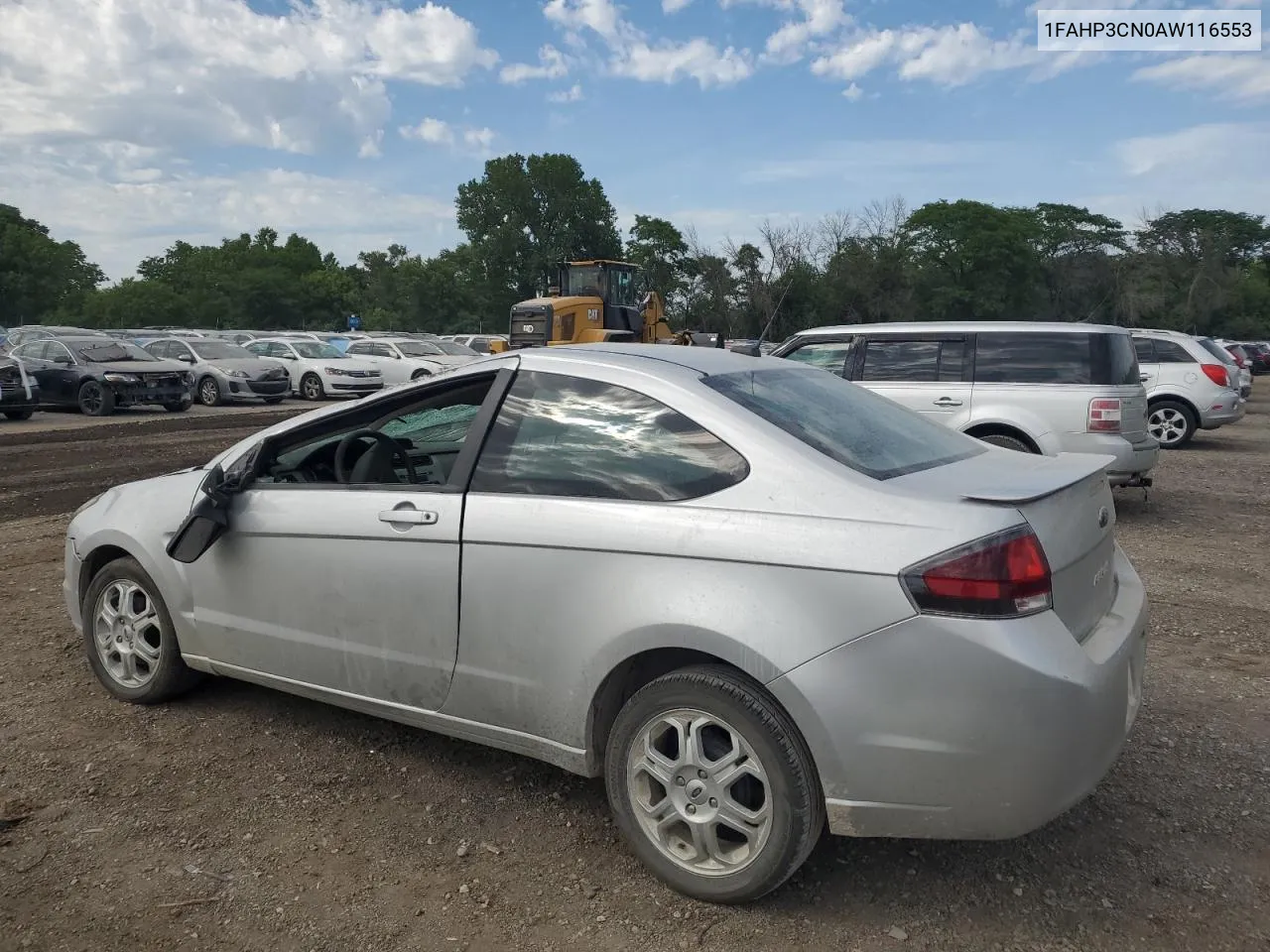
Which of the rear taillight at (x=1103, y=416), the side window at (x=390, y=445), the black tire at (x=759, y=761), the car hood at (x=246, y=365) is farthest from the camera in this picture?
the car hood at (x=246, y=365)

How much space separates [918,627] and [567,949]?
1317mm


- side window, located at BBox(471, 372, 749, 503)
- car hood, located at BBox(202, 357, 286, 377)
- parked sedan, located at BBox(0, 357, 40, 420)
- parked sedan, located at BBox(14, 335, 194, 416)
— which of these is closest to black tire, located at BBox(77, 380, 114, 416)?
parked sedan, located at BBox(14, 335, 194, 416)

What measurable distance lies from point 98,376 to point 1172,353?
747 inches

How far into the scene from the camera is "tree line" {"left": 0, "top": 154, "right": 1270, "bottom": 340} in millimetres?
62188

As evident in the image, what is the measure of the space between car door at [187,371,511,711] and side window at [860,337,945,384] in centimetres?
621

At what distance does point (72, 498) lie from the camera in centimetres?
1023

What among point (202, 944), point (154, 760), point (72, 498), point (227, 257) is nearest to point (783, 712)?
point (202, 944)

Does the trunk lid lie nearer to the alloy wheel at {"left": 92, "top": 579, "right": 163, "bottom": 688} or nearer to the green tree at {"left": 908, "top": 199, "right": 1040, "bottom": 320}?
the alloy wheel at {"left": 92, "top": 579, "right": 163, "bottom": 688}

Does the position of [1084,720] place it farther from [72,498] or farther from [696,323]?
[696,323]

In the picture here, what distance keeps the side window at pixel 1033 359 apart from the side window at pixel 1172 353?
795 centimetres

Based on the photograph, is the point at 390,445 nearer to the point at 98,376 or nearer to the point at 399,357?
the point at 98,376

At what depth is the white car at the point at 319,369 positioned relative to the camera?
25188mm

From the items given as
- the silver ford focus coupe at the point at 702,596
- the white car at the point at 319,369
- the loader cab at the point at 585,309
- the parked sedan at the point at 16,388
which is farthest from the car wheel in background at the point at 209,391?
the silver ford focus coupe at the point at 702,596

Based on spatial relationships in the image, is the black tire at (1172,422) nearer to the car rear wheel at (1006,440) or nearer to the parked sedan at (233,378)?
the car rear wheel at (1006,440)
